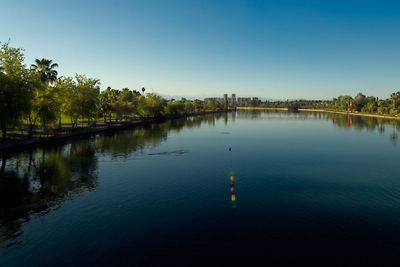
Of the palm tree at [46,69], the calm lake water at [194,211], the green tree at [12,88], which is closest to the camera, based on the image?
the calm lake water at [194,211]

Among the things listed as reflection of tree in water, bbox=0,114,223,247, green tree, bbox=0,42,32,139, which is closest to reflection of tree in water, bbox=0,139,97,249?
reflection of tree in water, bbox=0,114,223,247

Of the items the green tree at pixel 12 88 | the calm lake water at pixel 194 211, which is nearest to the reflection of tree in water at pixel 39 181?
the calm lake water at pixel 194 211

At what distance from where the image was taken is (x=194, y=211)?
27.0m

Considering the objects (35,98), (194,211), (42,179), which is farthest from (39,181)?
(35,98)

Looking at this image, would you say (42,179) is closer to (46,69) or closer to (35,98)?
(35,98)

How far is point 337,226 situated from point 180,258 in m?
16.6

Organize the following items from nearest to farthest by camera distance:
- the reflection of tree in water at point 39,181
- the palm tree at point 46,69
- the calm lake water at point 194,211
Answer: the calm lake water at point 194,211 → the reflection of tree in water at point 39,181 → the palm tree at point 46,69

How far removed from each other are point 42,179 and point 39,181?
1029 mm

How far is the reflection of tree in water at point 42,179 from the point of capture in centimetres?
2536

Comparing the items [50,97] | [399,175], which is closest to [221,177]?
[399,175]

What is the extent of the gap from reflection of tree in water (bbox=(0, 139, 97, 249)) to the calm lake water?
18 cm

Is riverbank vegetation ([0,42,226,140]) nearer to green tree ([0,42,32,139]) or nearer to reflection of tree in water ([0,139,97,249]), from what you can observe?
green tree ([0,42,32,139])

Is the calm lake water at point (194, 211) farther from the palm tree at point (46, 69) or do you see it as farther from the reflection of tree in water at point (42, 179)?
the palm tree at point (46, 69)

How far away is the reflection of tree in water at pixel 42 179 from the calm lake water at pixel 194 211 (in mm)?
170
